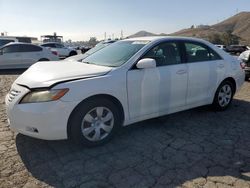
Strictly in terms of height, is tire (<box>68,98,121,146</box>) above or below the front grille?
below

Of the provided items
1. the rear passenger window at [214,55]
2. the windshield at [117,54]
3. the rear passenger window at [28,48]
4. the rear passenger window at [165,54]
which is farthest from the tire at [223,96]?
the rear passenger window at [28,48]

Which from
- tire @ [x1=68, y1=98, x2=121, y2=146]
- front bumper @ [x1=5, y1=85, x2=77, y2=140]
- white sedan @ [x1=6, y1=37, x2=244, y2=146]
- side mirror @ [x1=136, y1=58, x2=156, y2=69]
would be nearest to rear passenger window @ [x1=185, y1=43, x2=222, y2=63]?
white sedan @ [x1=6, y1=37, x2=244, y2=146]

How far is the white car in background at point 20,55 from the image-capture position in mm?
12609

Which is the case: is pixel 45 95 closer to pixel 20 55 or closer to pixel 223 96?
pixel 223 96

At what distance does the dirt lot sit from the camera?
10.1 feet

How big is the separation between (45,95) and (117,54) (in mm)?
→ 1583

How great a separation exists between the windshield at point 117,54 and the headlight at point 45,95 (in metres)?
1.07

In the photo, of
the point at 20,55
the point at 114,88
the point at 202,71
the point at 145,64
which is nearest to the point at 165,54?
the point at 145,64

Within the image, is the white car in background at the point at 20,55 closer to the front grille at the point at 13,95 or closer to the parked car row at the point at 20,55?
the parked car row at the point at 20,55

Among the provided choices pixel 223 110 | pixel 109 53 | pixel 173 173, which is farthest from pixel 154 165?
pixel 223 110

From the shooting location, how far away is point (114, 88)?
384 centimetres

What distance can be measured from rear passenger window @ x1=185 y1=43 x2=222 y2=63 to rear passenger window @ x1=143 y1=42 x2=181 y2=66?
0.93ft

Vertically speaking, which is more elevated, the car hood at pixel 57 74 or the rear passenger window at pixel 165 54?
the rear passenger window at pixel 165 54

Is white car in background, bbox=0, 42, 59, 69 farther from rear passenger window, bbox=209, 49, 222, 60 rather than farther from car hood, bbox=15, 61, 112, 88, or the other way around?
rear passenger window, bbox=209, 49, 222, 60
